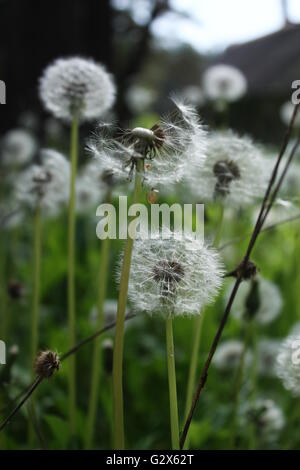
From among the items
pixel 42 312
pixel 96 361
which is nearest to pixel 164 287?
pixel 96 361

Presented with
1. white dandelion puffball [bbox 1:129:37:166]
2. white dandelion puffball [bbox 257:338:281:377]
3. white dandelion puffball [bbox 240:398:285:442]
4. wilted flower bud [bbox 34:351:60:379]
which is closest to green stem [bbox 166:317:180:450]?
wilted flower bud [bbox 34:351:60:379]

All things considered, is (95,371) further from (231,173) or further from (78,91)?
(78,91)

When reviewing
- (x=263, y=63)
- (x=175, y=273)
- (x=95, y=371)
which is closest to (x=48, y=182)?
(x=95, y=371)

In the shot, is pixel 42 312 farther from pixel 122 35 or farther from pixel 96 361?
pixel 122 35

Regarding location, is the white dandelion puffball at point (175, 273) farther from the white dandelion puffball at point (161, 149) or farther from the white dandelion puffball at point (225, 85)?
the white dandelion puffball at point (225, 85)

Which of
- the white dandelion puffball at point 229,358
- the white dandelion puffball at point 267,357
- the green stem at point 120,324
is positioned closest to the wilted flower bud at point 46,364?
the green stem at point 120,324
